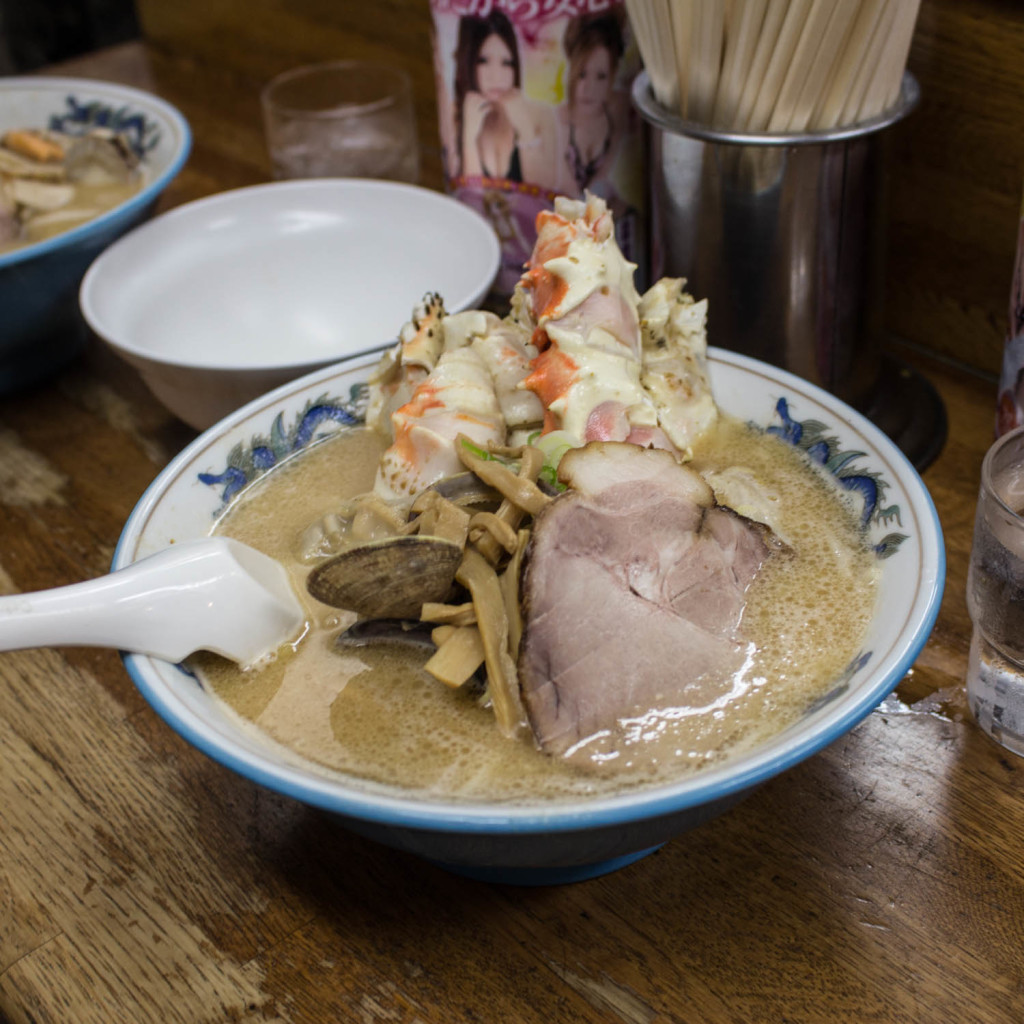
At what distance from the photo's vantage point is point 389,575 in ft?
2.62

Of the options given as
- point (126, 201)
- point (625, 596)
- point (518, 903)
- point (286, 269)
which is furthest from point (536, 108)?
point (518, 903)

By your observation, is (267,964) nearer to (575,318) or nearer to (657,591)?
(657,591)

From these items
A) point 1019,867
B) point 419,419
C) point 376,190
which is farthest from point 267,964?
point 376,190

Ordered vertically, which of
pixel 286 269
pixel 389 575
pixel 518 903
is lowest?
pixel 518 903

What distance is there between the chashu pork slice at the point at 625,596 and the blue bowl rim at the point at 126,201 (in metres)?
0.94

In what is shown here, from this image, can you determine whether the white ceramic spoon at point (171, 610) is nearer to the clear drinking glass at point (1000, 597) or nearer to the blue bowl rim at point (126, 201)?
the clear drinking glass at point (1000, 597)

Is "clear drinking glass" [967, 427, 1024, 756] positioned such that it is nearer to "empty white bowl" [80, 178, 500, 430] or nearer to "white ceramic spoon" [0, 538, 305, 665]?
"white ceramic spoon" [0, 538, 305, 665]

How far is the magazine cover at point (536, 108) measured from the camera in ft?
4.42

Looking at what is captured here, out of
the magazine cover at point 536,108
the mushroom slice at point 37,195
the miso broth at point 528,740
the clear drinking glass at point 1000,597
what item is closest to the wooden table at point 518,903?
the clear drinking glass at point 1000,597

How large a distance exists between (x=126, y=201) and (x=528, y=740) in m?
1.22

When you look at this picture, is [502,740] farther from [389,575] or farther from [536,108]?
[536,108]

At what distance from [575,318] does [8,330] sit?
2.98 ft

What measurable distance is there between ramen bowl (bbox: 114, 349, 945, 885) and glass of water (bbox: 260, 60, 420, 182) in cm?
84

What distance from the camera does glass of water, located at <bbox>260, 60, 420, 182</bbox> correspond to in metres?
1.85
